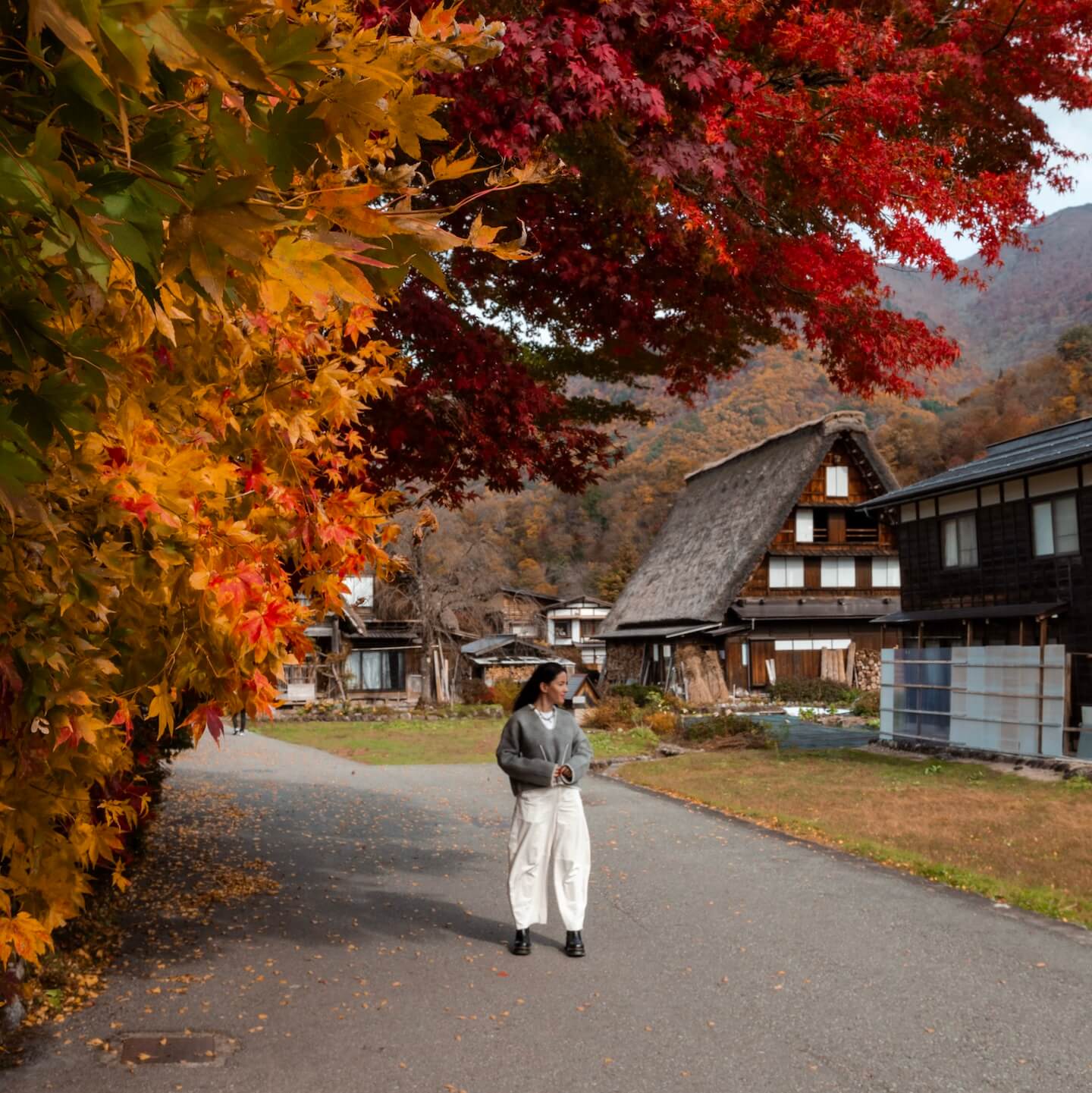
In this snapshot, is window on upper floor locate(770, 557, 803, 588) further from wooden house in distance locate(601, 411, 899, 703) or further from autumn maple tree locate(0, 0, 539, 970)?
autumn maple tree locate(0, 0, 539, 970)

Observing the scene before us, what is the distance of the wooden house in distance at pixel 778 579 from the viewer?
37219mm

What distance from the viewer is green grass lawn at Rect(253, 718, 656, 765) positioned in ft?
69.2

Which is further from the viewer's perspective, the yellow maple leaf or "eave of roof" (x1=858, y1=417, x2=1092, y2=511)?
"eave of roof" (x1=858, y1=417, x2=1092, y2=511)

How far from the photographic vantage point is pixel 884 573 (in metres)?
40.6

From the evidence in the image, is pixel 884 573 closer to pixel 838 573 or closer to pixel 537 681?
pixel 838 573

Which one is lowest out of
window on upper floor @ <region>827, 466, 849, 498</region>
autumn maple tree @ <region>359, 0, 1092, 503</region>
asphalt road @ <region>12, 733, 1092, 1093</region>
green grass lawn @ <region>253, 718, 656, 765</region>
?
green grass lawn @ <region>253, 718, 656, 765</region>

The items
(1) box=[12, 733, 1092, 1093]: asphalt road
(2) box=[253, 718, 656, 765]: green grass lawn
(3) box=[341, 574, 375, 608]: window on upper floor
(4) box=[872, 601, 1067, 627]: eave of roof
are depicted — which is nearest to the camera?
(1) box=[12, 733, 1092, 1093]: asphalt road

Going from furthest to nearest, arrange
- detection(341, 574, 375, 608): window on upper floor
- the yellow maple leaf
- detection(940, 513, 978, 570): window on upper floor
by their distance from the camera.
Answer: detection(341, 574, 375, 608): window on upper floor → detection(940, 513, 978, 570): window on upper floor → the yellow maple leaf

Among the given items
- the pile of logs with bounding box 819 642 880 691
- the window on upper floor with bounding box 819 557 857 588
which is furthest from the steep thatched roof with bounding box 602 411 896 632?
the pile of logs with bounding box 819 642 880 691

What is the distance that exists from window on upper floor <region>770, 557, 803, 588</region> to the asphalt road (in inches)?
1157

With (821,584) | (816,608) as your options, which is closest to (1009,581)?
(816,608)

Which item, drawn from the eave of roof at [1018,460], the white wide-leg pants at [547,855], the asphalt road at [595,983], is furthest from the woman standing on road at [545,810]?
the eave of roof at [1018,460]

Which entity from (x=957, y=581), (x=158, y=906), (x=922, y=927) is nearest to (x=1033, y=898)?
(x=922, y=927)

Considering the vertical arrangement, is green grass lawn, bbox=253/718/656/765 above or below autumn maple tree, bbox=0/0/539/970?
below
